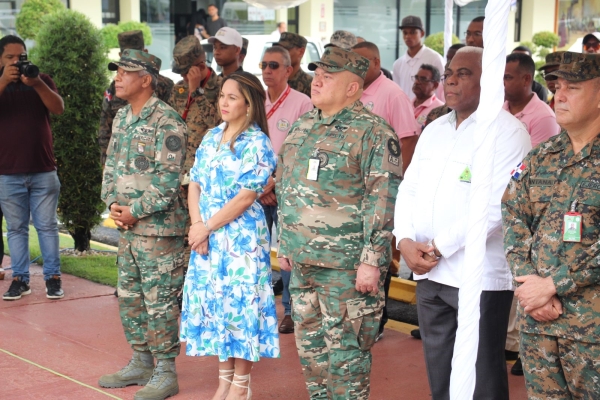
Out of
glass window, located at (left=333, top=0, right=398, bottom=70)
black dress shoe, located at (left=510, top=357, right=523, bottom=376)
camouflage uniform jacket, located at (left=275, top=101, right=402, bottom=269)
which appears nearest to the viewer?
camouflage uniform jacket, located at (left=275, top=101, right=402, bottom=269)

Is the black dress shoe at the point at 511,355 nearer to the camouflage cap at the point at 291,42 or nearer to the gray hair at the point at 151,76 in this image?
the gray hair at the point at 151,76

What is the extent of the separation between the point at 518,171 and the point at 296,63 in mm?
4159

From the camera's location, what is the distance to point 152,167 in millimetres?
5320

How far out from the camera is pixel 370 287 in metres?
4.31

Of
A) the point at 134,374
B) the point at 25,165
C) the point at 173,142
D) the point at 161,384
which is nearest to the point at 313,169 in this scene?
the point at 173,142

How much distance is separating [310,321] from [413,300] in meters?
3.25

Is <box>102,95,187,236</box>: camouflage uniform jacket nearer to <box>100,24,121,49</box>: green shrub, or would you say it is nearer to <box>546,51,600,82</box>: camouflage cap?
<box>546,51,600,82</box>: camouflage cap

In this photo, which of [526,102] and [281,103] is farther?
[281,103]

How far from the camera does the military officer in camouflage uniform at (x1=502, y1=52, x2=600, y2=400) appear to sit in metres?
3.45

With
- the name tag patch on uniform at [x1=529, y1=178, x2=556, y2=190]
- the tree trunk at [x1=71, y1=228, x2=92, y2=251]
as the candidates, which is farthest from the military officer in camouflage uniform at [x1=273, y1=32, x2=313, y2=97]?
the name tag patch on uniform at [x1=529, y1=178, x2=556, y2=190]

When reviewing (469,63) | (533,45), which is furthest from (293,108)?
(533,45)

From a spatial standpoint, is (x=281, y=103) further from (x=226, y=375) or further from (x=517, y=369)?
(x=517, y=369)

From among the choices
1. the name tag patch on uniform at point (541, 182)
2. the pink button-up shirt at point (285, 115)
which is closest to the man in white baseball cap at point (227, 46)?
the pink button-up shirt at point (285, 115)

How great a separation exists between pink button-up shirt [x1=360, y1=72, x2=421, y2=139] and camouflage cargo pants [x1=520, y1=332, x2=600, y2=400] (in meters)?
3.13
